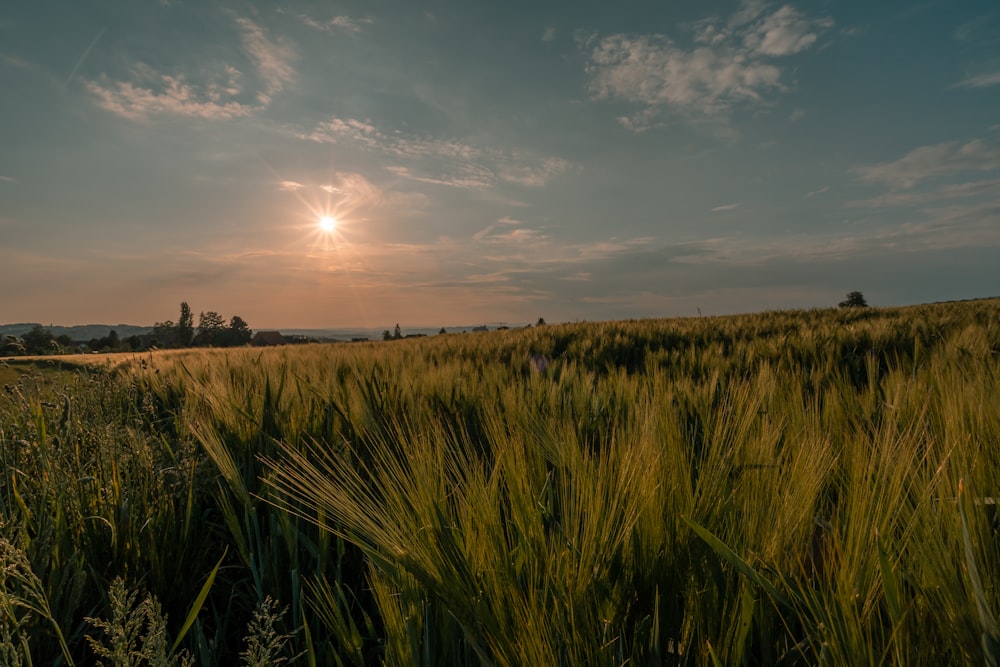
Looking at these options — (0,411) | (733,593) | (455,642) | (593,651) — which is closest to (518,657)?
(593,651)

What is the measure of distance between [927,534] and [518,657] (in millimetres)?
521

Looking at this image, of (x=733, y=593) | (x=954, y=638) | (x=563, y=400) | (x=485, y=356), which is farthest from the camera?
(x=485, y=356)

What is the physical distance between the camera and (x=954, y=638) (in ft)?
1.80

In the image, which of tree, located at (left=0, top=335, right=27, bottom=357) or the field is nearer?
the field

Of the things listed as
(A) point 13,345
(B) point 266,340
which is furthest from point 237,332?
(A) point 13,345

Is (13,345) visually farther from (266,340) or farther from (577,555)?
(266,340)

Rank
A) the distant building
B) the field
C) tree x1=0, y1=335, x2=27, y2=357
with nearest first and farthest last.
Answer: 1. the field
2. tree x1=0, y1=335, x2=27, y2=357
3. the distant building

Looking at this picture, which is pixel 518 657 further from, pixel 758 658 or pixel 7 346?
pixel 7 346

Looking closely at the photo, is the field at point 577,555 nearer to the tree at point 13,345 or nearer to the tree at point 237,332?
the tree at point 13,345

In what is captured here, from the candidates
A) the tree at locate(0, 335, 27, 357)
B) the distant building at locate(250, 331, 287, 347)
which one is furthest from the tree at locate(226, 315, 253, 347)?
the tree at locate(0, 335, 27, 357)

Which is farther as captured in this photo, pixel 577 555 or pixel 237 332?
pixel 237 332

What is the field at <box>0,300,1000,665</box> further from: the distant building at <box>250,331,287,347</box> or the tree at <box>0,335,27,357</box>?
the distant building at <box>250,331,287,347</box>

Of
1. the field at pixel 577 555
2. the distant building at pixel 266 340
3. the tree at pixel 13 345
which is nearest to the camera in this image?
the field at pixel 577 555

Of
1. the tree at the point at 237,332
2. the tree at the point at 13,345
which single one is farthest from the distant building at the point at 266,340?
the tree at the point at 13,345
